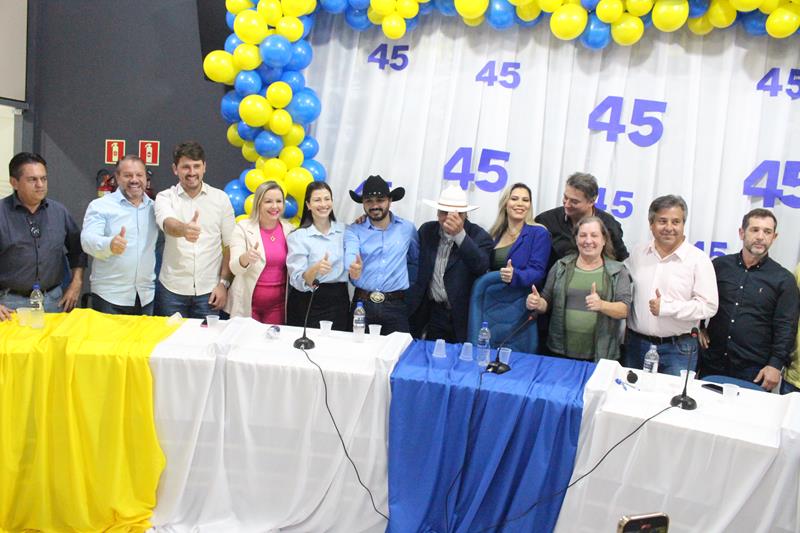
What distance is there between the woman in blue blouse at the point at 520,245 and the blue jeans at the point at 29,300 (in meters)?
2.26

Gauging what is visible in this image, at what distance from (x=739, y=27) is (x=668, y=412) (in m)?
2.45

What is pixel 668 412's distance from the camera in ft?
7.89

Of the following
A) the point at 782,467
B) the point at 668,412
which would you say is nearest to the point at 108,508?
the point at 668,412

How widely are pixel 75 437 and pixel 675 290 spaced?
2.63 metres

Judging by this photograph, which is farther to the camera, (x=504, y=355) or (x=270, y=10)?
(x=270, y=10)

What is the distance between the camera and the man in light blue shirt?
11.2 feet

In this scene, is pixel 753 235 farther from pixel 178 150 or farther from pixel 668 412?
pixel 178 150

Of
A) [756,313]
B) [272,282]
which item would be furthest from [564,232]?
[272,282]

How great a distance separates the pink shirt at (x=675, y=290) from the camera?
3.00 metres

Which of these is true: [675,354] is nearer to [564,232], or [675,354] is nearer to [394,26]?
[564,232]

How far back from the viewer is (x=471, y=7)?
3.75 meters

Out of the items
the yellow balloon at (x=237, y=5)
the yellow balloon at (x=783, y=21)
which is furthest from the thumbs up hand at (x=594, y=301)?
the yellow balloon at (x=237, y=5)

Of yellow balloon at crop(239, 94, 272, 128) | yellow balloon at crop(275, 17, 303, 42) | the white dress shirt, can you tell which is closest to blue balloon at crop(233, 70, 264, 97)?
yellow balloon at crop(239, 94, 272, 128)

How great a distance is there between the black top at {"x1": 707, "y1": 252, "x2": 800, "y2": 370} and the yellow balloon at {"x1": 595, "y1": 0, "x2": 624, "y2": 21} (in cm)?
141
